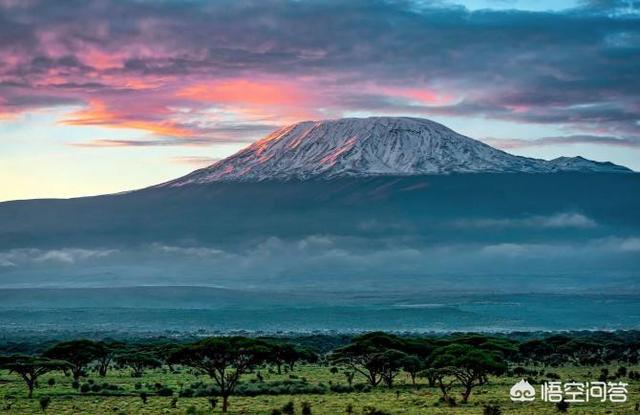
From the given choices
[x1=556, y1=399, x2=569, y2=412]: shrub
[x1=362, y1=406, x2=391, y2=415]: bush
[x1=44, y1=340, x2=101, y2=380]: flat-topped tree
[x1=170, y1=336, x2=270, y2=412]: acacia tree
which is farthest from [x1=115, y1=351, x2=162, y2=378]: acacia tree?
[x1=556, y1=399, x2=569, y2=412]: shrub

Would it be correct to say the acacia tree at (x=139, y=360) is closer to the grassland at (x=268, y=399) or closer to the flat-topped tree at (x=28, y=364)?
the grassland at (x=268, y=399)

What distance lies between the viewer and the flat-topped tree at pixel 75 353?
219 feet

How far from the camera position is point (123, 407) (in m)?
48.6

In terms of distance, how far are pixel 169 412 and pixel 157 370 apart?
1177 inches

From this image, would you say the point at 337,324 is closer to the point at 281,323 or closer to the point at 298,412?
the point at 281,323

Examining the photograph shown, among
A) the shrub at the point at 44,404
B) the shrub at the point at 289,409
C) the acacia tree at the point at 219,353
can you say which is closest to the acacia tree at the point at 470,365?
the shrub at the point at 289,409

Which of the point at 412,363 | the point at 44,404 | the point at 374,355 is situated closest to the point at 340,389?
the point at 374,355

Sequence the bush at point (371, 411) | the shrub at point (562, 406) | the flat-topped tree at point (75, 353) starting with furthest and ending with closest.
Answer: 1. the flat-topped tree at point (75, 353)
2. the shrub at point (562, 406)
3. the bush at point (371, 411)

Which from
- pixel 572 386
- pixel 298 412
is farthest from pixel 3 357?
pixel 572 386

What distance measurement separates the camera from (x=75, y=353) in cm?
6762

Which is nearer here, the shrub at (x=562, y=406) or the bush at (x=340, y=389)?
the shrub at (x=562, y=406)

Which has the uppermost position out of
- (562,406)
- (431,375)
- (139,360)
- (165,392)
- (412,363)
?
(412,363)

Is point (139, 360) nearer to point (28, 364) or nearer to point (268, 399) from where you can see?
point (28, 364)

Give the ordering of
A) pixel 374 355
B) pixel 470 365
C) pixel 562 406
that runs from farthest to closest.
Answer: pixel 374 355 → pixel 470 365 → pixel 562 406
